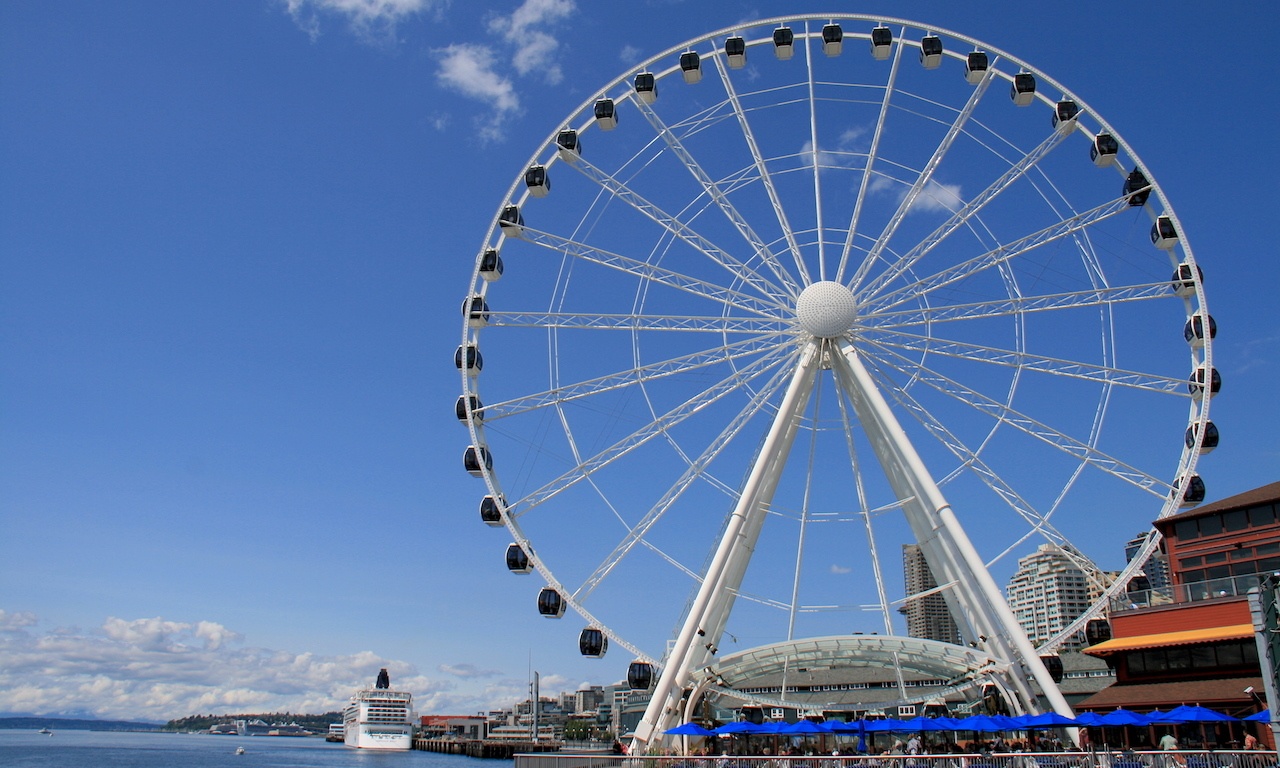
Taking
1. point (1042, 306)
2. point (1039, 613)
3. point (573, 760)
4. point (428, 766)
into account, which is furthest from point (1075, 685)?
point (1039, 613)

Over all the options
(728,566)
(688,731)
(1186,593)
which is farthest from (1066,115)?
(688,731)

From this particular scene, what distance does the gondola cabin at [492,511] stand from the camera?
34.0 metres

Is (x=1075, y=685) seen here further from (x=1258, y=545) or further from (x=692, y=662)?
(x=692, y=662)

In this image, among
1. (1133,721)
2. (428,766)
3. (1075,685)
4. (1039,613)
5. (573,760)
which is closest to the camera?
(1133,721)

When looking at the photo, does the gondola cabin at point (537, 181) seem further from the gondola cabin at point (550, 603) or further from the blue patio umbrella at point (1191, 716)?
the blue patio umbrella at point (1191, 716)

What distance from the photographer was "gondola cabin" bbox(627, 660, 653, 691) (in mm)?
30875

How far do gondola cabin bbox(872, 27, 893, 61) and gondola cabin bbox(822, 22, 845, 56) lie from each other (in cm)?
121

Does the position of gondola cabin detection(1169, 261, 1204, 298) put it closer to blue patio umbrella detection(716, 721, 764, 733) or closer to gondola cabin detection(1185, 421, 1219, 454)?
gondola cabin detection(1185, 421, 1219, 454)

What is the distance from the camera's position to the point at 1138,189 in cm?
3359

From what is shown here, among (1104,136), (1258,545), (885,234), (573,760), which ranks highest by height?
(1104,136)

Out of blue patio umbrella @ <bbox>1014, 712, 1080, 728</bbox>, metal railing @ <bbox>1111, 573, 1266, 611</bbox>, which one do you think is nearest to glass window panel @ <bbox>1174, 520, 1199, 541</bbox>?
metal railing @ <bbox>1111, 573, 1266, 611</bbox>

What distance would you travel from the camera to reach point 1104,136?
111ft

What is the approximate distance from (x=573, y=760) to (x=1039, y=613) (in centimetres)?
14397

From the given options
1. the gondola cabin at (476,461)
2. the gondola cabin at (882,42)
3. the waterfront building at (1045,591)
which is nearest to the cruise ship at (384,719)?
the waterfront building at (1045,591)
